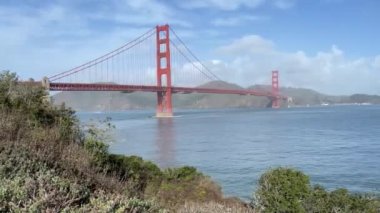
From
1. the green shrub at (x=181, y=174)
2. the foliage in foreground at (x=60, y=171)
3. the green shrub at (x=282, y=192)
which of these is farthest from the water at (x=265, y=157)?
the green shrub at (x=282, y=192)

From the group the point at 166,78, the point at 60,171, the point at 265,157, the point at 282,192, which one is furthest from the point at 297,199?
the point at 166,78

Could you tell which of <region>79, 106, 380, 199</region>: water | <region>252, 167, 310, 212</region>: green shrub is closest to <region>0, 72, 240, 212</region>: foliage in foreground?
<region>252, 167, 310, 212</region>: green shrub

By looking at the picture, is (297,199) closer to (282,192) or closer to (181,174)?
(282,192)

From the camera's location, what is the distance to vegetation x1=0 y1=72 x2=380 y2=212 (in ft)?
10.2

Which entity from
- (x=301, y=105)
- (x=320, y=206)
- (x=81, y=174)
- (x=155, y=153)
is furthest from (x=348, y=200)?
(x=301, y=105)

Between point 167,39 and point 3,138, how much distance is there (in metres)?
65.3

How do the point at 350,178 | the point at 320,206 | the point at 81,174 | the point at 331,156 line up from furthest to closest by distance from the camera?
the point at 331,156
the point at 350,178
the point at 320,206
the point at 81,174

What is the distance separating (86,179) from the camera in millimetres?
4852

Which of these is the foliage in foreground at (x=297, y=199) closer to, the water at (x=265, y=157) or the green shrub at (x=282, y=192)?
the green shrub at (x=282, y=192)

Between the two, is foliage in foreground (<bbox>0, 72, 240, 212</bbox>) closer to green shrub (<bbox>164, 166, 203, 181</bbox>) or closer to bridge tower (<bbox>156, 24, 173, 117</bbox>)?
green shrub (<bbox>164, 166, 203, 181</bbox>)

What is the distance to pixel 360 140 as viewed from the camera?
29578 mm

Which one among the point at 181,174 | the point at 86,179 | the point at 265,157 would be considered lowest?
the point at 265,157

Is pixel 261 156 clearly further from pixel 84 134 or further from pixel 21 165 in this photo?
pixel 21 165

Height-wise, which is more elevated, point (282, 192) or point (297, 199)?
point (282, 192)
